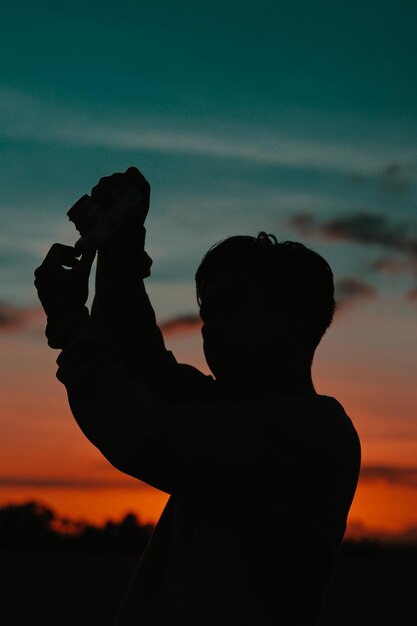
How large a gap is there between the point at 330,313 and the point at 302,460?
74 cm

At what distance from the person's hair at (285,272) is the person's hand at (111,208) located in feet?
1.16

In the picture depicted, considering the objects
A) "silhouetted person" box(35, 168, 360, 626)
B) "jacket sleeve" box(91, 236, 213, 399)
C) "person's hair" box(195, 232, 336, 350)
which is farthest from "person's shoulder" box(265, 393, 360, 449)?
"jacket sleeve" box(91, 236, 213, 399)

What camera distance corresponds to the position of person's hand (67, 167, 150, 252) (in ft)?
10.3

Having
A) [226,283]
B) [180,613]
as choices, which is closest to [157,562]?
[180,613]

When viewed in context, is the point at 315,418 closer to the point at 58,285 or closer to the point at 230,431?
the point at 230,431

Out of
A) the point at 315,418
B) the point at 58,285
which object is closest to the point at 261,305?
the point at 315,418

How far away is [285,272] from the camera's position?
10.5 ft

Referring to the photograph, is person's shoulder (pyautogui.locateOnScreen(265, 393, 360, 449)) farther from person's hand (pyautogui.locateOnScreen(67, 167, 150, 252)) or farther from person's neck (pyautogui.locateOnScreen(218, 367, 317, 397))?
person's hand (pyautogui.locateOnScreen(67, 167, 150, 252))

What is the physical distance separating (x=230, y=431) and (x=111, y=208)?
1.00 m

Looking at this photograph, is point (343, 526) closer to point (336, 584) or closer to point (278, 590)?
point (278, 590)

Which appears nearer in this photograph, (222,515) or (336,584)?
(222,515)

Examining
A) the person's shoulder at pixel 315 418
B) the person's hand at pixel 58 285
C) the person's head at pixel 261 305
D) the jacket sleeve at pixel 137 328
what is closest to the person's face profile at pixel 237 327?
the person's head at pixel 261 305

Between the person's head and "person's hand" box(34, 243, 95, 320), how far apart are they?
0.52 metres

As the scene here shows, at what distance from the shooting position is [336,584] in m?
31.3
